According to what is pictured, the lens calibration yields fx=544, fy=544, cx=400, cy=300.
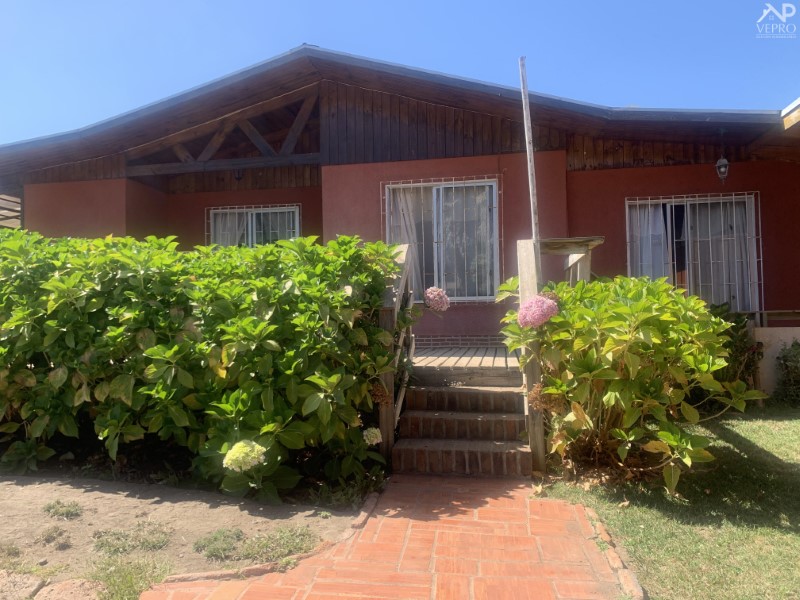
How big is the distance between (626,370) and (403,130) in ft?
16.1

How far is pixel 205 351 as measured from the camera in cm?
348

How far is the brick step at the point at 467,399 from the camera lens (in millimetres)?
4398

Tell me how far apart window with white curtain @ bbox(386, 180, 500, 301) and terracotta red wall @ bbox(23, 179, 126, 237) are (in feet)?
13.3

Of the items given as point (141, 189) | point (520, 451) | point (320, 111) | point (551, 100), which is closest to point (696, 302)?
point (520, 451)

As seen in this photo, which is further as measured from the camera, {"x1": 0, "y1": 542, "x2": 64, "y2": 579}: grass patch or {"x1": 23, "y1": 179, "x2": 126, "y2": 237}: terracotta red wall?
{"x1": 23, "y1": 179, "x2": 126, "y2": 237}: terracotta red wall

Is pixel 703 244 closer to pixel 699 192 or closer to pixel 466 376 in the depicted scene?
pixel 699 192

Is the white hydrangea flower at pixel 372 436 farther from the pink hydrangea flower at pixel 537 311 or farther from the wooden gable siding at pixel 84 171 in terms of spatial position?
the wooden gable siding at pixel 84 171

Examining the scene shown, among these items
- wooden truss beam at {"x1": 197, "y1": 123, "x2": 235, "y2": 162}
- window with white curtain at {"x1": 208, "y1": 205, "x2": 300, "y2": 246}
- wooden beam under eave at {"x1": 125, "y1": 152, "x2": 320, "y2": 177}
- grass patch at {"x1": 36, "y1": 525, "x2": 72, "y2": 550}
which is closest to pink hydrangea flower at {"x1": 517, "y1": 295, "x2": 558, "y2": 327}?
grass patch at {"x1": 36, "y1": 525, "x2": 72, "y2": 550}

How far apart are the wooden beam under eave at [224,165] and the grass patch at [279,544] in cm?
560

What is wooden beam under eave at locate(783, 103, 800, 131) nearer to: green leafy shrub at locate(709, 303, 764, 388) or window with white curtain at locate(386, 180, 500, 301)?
green leafy shrub at locate(709, 303, 764, 388)

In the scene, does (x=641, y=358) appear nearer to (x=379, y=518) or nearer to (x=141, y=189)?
(x=379, y=518)

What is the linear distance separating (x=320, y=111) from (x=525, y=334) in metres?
5.07

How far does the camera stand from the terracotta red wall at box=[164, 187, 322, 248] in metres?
8.52

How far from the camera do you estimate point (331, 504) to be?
3328mm
